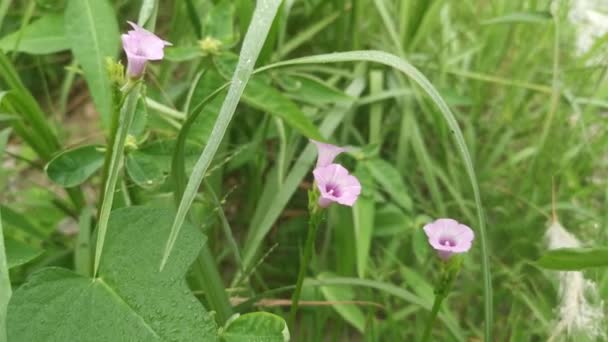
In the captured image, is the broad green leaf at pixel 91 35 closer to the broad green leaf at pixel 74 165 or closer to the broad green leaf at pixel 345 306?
the broad green leaf at pixel 74 165

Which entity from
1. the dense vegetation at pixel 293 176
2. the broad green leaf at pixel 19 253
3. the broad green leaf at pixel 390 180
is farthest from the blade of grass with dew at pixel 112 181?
the broad green leaf at pixel 390 180

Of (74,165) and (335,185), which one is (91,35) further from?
(335,185)

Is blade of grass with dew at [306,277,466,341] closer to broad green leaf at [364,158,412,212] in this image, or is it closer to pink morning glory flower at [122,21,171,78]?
broad green leaf at [364,158,412,212]

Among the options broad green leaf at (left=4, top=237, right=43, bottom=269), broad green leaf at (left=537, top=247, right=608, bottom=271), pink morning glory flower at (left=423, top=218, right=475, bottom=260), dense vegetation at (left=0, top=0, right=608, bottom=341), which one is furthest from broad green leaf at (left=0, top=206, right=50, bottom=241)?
broad green leaf at (left=537, top=247, right=608, bottom=271)

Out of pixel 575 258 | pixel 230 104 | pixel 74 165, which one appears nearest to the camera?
pixel 230 104

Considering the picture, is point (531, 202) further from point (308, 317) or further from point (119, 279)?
point (119, 279)

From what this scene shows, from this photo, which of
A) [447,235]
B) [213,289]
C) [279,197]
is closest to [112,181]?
[213,289]
